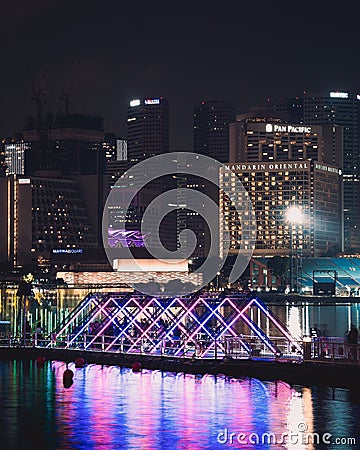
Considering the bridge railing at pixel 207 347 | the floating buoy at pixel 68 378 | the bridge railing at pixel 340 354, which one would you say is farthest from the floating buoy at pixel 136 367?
the bridge railing at pixel 340 354

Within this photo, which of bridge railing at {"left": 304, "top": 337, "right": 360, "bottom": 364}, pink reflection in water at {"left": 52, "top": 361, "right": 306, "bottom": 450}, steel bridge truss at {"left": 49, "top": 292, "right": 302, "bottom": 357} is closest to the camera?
pink reflection in water at {"left": 52, "top": 361, "right": 306, "bottom": 450}

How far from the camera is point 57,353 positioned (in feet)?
220

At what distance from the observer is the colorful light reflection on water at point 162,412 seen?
128 feet

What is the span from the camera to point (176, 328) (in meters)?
66.5

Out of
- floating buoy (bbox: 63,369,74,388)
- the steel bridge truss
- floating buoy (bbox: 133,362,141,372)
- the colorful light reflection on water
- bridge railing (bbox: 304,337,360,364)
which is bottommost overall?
the colorful light reflection on water

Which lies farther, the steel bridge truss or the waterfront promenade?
the steel bridge truss

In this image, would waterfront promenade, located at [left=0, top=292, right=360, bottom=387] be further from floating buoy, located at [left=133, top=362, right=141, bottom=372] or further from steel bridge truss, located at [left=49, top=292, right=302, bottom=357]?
floating buoy, located at [left=133, top=362, right=141, bottom=372]

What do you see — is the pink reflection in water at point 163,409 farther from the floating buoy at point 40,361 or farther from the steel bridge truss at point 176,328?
the floating buoy at point 40,361

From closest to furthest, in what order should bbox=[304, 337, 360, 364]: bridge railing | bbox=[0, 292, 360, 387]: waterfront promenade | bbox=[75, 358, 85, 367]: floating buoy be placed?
1. bbox=[304, 337, 360, 364]: bridge railing
2. bbox=[0, 292, 360, 387]: waterfront promenade
3. bbox=[75, 358, 85, 367]: floating buoy

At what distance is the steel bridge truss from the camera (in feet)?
203

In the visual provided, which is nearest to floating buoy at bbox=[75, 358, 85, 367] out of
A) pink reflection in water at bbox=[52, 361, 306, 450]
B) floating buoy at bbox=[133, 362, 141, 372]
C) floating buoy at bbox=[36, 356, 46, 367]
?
floating buoy at bbox=[36, 356, 46, 367]

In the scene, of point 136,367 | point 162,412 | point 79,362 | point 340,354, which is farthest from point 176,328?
point 162,412

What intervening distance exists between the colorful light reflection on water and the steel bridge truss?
4531 mm

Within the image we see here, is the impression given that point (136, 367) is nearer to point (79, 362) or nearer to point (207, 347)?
point (79, 362)
